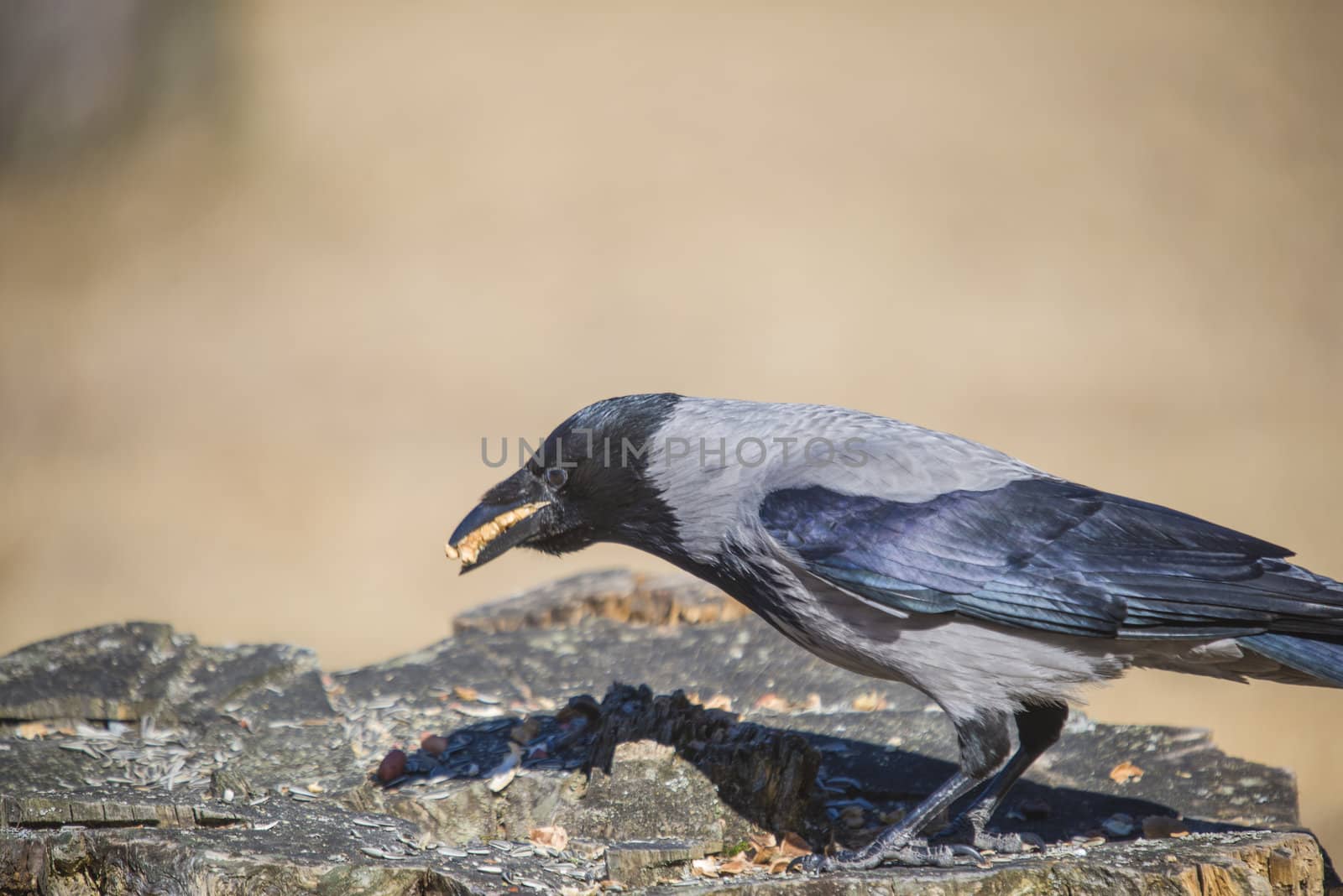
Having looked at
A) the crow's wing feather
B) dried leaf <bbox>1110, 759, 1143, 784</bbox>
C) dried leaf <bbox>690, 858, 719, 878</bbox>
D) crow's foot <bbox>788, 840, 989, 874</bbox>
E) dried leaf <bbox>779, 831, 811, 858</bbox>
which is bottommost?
dried leaf <bbox>779, 831, 811, 858</bbox>

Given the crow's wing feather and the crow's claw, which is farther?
the crow's claw

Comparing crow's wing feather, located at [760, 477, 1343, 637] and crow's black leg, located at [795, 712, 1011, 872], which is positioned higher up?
crow's wing feather, located at [760, 477, 1343, 637]

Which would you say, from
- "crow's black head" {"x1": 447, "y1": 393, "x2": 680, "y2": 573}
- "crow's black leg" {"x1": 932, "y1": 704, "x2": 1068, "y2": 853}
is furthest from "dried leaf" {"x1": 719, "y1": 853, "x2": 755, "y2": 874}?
"crow's black head" {"x1": 447, "y1": 393, "x2": 680, "y2": 573}

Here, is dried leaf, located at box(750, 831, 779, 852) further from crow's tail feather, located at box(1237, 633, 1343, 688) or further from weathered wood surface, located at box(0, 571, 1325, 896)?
crow's tail feather, located at box(1237, 633, 1343, 688)

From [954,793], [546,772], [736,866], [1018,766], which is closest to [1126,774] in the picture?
[1018,766]

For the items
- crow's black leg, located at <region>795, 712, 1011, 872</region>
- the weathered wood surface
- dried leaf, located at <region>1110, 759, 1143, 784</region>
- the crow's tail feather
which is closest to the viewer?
the weathered wood surface

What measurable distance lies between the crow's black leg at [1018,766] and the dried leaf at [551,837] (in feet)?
3.65

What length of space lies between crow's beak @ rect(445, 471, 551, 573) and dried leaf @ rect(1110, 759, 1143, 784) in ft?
6.95

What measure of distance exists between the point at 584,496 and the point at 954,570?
49.2 inches

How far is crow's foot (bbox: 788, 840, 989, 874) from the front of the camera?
3.42m

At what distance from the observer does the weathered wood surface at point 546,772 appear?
3.25m

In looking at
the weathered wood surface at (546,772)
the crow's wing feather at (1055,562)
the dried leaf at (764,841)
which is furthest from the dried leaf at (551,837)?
the crow's wing feather at (1055,562)

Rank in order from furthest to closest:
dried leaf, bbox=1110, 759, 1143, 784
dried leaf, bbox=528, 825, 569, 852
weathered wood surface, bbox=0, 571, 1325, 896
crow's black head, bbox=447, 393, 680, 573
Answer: dried leaf, bbox=1110, 759, 1143, 784
crow's black head, bbox=447, 393, 680, 573
dried leaf, bbox=528, 825, 569, 852
weathered wood surface, bbox=0, 571, 1325, 896

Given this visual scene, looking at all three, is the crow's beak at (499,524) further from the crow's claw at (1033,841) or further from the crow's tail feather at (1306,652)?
the crow's tail feather at (1306,652)
